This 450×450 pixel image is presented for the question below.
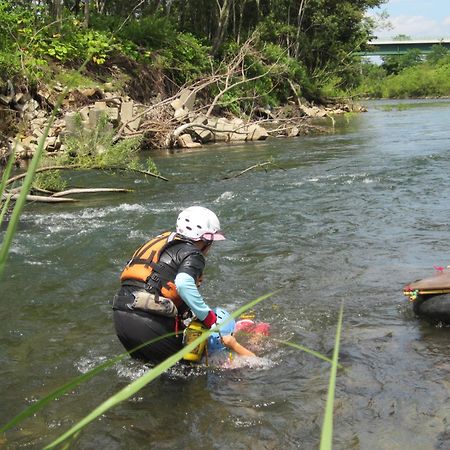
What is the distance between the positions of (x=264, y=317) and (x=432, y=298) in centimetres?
154

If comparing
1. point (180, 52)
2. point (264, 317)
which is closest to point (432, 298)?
point (264, 317)

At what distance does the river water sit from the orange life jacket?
0.76 metres

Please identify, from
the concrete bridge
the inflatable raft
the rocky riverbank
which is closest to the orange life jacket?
the inflatable raft

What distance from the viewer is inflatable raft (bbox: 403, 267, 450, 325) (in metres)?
5.35

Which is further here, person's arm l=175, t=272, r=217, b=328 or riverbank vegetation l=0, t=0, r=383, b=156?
riverbank vegetation l=0, t=0, r=383, b=156

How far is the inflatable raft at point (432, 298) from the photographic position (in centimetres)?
535

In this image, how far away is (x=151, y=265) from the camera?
430cm

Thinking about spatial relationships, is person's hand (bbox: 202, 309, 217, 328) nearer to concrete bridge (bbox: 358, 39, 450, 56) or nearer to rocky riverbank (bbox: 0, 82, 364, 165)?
rocky riverbank (bbox: 0, 82, 364, 165)

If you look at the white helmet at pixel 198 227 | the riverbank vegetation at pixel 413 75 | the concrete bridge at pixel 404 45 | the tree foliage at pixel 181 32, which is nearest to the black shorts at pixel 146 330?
the white helmet at pixel 198 227

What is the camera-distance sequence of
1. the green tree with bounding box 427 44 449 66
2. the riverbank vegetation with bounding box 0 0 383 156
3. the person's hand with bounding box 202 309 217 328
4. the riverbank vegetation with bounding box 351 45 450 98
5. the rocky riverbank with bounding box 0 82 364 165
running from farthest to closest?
the green tree with bounding box 427 44 449 66, the riverbank vegetation with bounding box 351 45 450 98, the riverbank vegetation with bounding box 0 0 383 156, the rocky riverbank with bounding box 0 82 364 165, the person's hand with bounding box 202 309 217 328

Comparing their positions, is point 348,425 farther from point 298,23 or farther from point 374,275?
point 298,23

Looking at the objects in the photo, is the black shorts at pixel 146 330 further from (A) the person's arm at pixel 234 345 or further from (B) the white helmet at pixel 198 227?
(B) the white helmet at pixel 198 227

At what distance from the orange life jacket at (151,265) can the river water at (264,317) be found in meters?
0.76

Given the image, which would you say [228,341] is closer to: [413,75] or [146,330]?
[146,330]
